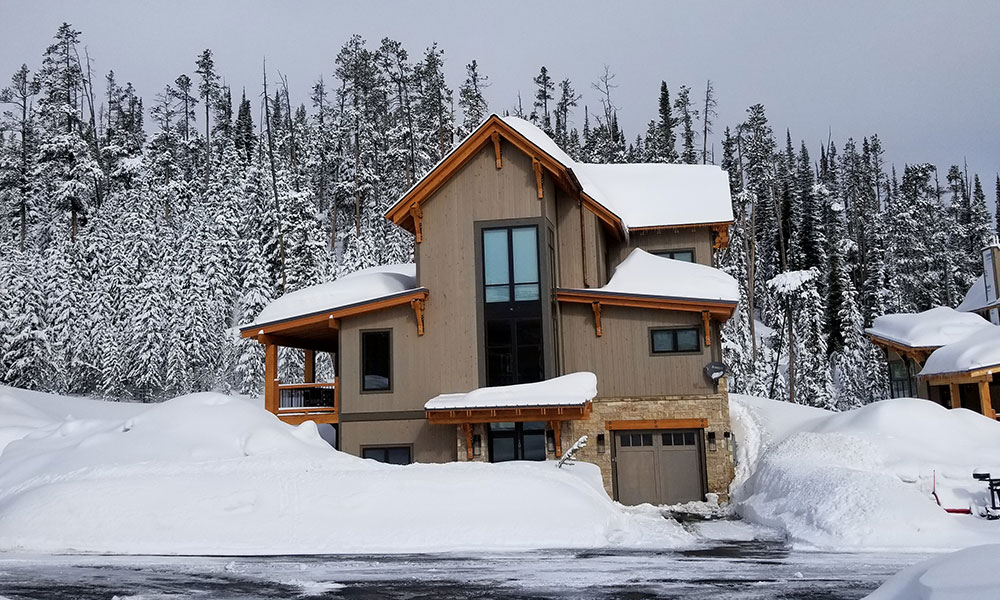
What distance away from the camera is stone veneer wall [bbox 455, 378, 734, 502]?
19938 mm

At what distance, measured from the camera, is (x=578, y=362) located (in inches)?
829

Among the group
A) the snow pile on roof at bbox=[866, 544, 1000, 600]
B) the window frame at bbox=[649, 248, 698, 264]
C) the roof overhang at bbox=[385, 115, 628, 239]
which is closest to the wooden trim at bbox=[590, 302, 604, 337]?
the roof overhang at bbox=[385, 115, 628, 239]

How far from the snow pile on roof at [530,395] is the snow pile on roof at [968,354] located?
45.0ft

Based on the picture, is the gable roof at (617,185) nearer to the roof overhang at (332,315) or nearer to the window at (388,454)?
the roof overhang at (332,315)

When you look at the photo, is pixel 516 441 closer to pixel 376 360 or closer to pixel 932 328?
pixel 376 360

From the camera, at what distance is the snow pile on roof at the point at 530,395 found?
61.3 feet

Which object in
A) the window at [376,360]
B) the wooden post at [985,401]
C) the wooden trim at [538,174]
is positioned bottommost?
the wooden post at [985,401]

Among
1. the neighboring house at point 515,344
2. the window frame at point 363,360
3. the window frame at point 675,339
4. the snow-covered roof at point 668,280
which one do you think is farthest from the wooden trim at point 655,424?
the window frame at point 363,360

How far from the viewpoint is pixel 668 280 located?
2225cm

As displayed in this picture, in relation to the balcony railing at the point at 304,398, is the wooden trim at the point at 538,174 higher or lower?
higher

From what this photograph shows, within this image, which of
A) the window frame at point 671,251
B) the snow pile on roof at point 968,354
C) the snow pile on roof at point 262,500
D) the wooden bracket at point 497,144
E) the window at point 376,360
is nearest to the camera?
the snow pile on roof at point 262,500

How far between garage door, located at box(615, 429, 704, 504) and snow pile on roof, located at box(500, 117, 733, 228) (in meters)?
7.16

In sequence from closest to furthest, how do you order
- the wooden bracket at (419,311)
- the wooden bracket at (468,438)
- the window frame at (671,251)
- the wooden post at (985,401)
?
the wooden bracket at (468,438), the wooden bracket at (419,311), the wooden post at (985,401), the window frame at (671,251)

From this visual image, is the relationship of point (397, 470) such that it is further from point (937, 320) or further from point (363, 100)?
point (363, 100)
